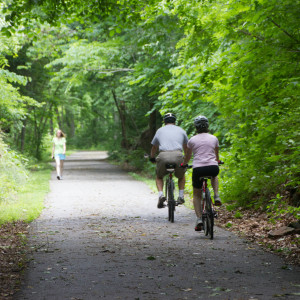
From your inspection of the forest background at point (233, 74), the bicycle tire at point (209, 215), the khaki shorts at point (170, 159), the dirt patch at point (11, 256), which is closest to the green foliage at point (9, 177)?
the forest background at point (233, 74)

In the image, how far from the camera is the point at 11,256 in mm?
7008

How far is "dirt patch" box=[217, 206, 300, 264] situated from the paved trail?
29cm

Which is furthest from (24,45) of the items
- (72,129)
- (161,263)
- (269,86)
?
(72,129)

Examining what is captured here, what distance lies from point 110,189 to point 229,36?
903 centimetres

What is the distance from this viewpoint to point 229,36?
937cm

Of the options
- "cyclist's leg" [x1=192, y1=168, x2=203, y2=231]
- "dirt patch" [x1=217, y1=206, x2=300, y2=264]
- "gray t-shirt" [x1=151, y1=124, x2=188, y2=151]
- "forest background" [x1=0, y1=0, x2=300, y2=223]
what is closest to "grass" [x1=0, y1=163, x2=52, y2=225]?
"forest background" [x1=0, y1=0, x2=300, y2=223]

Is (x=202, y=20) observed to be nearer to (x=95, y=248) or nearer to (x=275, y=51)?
(x=275, y=51)

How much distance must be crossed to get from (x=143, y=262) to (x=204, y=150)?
8.26 feet

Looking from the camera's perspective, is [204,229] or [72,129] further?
[72,129]

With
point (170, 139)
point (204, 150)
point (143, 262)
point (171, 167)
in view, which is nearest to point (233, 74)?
point (204, 150)

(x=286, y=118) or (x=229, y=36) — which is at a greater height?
(x=229, y=36)

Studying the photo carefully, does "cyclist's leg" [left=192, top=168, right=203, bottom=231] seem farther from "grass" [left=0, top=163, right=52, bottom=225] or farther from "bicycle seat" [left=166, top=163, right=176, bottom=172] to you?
"grass" [left=0, top=163, right=52, bottom=225]

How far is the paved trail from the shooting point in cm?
522

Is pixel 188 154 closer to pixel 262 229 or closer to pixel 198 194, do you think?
Answer: pixel 198 194
